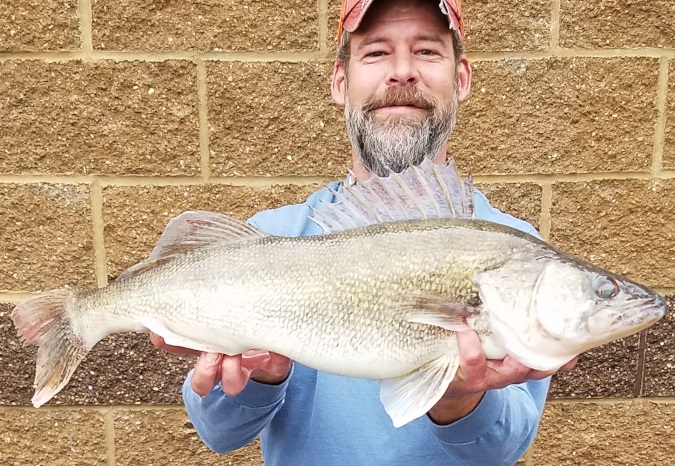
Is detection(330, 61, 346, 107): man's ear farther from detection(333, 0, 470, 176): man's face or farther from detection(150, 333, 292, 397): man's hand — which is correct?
detection(150, 333, 292, 397): man's hand

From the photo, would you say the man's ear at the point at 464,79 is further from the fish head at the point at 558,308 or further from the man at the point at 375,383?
the fish head at the point at 558,308

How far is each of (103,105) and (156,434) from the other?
1.38 m

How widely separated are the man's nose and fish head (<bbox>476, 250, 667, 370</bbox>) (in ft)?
2.72

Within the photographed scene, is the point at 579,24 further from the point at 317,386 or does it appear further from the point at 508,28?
the point at 317,386

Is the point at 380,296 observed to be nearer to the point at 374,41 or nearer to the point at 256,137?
the point at 374,41

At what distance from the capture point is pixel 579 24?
2.29 m

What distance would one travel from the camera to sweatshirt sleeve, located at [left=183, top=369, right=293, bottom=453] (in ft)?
4.69

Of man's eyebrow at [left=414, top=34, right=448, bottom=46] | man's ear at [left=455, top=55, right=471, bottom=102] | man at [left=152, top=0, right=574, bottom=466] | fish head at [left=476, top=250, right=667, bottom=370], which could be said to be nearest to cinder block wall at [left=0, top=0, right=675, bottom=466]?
man's ear at [left=455, top=55, right=471, bottom=102]

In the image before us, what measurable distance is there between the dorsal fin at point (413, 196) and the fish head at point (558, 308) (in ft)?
0.63

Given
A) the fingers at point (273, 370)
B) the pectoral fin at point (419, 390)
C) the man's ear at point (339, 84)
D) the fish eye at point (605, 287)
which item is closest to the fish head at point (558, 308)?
the fish eye at point (605, 287)

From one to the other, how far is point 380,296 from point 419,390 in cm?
→ 21

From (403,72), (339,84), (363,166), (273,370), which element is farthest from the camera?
(339,84)

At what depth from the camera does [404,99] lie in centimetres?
185

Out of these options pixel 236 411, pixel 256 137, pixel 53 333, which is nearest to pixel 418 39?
pixel 256 137
